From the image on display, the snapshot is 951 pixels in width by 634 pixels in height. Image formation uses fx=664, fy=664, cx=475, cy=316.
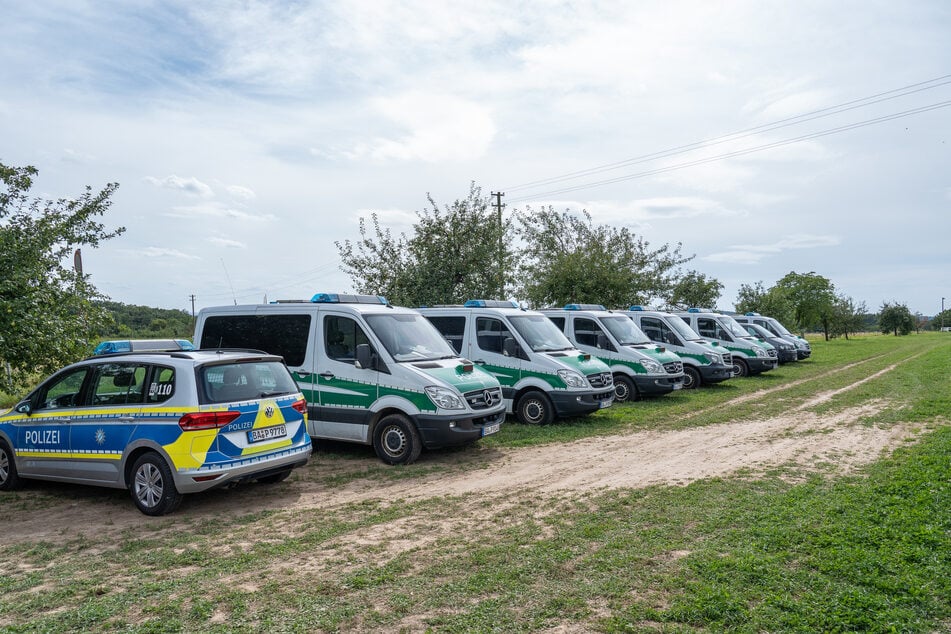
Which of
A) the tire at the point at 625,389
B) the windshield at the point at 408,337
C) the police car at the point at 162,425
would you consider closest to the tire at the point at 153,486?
the police car at the point at 162,425

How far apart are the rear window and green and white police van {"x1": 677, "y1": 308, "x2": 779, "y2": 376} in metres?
16.0

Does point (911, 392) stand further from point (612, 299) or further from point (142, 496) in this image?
point (142, 496)

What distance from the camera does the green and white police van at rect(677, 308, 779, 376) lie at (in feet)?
69.5

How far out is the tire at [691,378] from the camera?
17.9 m

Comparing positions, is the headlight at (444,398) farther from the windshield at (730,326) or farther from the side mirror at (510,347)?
the windshield at (730,326)

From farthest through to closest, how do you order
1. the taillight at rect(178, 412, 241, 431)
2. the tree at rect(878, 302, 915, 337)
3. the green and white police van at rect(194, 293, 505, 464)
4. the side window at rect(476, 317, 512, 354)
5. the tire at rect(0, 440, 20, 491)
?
the tree at rect(878, 302, 915, 337), the side window at rect(476, 317, 512, 354), the green and white police van at rect(194, 293, 505, 464), the tire at rect(0, 440, 20, 491), the taillight at rect(178, 412, 241, 431)

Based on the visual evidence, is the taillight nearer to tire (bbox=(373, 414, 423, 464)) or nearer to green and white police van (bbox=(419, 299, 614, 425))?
tire (bbox=(373, 414, 423, 464))

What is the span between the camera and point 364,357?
29.3 ft

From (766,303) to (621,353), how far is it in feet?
111

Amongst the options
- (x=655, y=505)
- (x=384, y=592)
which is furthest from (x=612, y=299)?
(x=384, y=592)

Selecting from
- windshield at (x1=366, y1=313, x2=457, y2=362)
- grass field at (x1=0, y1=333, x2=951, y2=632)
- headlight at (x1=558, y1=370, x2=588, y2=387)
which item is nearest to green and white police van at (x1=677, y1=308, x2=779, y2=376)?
headlight at (x1=558, y1=370, x2=588, y2=387)

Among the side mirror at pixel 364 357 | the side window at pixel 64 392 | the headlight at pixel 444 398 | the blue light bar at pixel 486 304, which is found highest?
the blue light bar at pixel 486 304

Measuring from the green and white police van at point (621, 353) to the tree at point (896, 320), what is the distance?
8953 centimetres

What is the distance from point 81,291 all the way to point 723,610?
1074 centimetres
